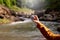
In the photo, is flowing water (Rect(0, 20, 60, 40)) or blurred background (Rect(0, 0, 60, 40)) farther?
blurred background (Rect(0, 0, 60, 40))

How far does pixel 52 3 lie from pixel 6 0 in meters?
16.3

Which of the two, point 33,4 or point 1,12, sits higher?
point 1,12

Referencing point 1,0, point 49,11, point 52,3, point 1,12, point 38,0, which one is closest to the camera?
point 1,12

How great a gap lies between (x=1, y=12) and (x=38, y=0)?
61415 millimetres

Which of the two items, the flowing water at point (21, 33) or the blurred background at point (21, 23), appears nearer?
the flowing water at point (21, 33)

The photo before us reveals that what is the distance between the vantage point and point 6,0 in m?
36.1

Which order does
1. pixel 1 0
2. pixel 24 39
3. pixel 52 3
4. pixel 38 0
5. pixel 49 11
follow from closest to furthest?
pixel 24 39, pixel 1 0, pixel 49 11, pixel 52 3, pixel 38 0

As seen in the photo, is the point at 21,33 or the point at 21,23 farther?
the point at 21,23

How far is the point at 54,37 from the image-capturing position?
10.2 ft

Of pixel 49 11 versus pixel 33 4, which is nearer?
pixel 49 11

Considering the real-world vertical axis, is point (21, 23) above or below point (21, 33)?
below

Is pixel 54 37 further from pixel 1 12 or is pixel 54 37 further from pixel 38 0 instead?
pixel 38 0

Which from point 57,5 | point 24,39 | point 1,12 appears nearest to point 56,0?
point 57,5

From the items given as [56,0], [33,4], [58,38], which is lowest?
[33,4]
